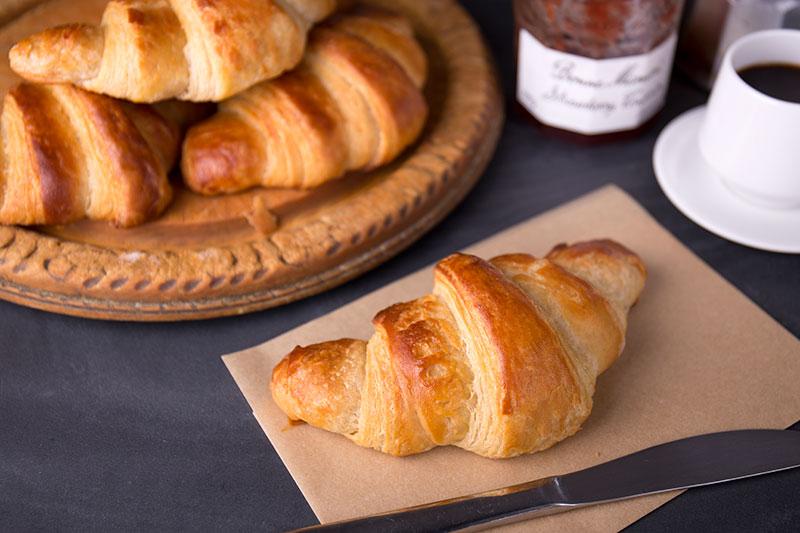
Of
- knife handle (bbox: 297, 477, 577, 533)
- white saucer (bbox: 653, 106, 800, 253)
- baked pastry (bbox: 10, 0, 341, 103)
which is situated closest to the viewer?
knife handle (bbox: 297, 477, 577, 533)

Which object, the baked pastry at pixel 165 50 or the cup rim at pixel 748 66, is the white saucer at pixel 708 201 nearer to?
the cup rim at pixel 748 66

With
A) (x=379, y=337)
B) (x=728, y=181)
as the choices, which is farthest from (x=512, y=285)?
(x=728, y=181)

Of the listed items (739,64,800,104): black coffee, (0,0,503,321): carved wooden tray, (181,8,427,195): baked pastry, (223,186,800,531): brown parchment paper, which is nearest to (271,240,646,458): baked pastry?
(223,186,800,531): brown parchment paper

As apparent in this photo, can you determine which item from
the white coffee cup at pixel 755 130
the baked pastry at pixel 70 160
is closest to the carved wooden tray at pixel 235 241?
the baked pastry at pixel 70 160

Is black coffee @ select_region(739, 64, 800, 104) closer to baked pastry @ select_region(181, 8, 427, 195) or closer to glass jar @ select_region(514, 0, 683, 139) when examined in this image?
glass jar @ select_region(514, 0, 683, 139)

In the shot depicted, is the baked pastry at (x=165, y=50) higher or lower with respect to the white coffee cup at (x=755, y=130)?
higher

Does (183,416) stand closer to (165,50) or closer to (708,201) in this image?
(165,50)
